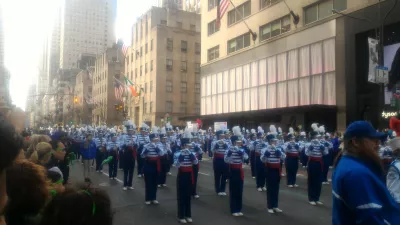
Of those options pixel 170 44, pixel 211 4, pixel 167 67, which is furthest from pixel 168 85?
pixel 211 4

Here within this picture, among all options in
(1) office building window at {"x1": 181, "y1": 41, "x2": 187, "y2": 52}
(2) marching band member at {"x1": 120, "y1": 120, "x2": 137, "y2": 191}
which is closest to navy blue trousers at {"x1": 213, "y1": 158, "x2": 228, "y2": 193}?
(2) marching band member at {"x1": 120, "y1": 120, "x2": 137, "y2": 191}

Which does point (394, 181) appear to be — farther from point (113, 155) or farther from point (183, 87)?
point (183, 87)

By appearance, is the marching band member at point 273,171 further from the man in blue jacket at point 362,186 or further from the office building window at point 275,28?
the office building window at point 275,28

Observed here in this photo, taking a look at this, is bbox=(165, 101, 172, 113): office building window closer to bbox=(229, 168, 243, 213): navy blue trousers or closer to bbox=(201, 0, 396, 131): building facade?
bbox=(201, 0, 396, 131): building facade

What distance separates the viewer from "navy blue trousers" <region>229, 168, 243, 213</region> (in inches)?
392

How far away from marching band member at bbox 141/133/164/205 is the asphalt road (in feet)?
1.22

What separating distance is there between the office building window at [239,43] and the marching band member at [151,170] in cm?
2897

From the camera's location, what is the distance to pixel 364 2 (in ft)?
83.0

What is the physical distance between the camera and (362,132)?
10.3 ft

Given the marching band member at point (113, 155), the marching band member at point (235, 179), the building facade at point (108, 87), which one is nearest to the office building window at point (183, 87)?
the building facade at point (108, 87)

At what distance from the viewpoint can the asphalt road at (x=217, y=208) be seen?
9273 mm

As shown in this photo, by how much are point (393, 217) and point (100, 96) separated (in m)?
82.7

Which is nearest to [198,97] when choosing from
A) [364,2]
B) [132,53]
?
[132,53]

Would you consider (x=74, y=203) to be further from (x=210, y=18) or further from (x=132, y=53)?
(x=132, y=53)
